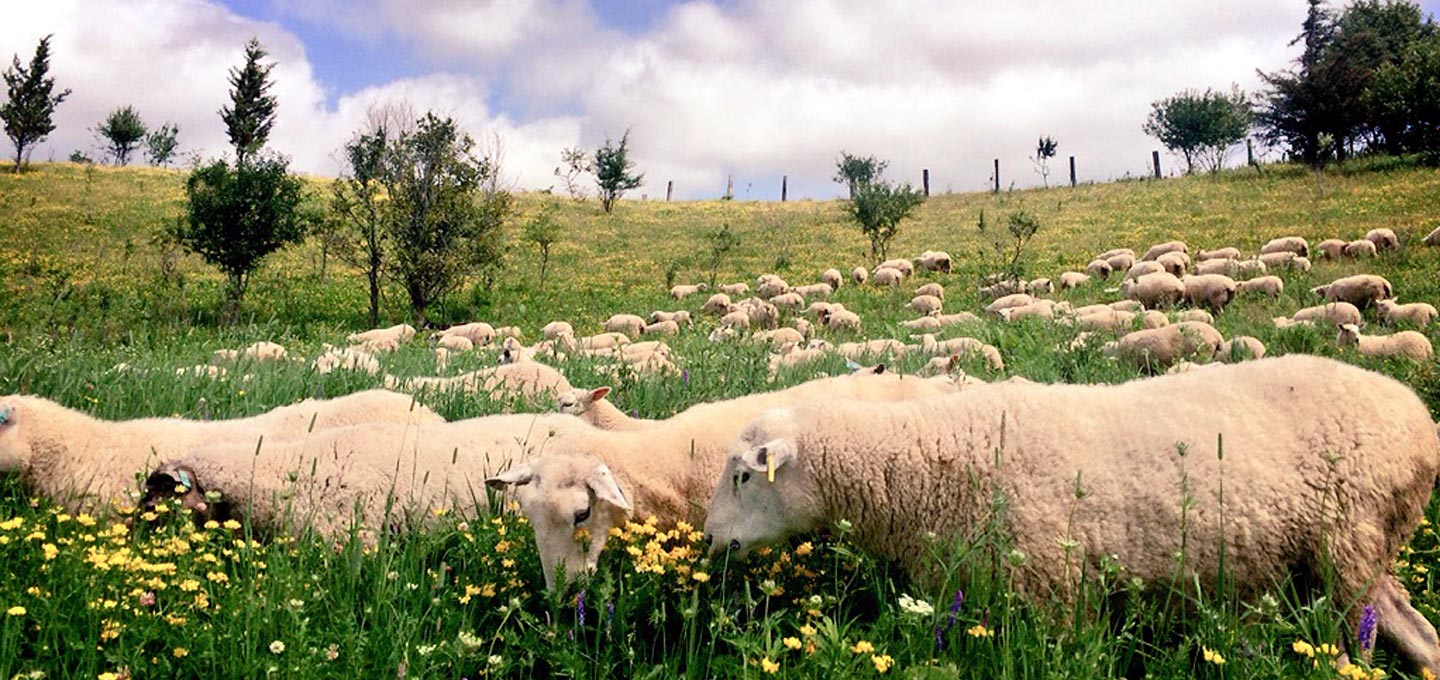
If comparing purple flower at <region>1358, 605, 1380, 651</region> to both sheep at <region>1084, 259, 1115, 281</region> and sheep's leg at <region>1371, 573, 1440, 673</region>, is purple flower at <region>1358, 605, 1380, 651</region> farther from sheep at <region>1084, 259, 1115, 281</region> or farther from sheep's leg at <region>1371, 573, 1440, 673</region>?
sheep at <region>1084, 259, 1115, 281</region>

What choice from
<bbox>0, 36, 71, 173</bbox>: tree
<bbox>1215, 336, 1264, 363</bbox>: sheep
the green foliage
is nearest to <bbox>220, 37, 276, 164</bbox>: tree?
<bbox>0, 36, 71, 173</bbox>: tree

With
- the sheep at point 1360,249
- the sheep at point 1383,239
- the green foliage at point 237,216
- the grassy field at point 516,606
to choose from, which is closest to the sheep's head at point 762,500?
the grassy field at point 516,606

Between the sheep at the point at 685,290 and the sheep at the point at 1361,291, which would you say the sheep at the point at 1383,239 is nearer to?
the sheep at the point at 1361,291

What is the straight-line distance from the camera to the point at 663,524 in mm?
4430

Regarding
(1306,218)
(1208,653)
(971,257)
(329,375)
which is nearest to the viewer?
(1208,653)

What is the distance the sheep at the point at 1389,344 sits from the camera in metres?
10.3

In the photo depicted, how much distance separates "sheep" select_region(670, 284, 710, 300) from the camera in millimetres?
28641

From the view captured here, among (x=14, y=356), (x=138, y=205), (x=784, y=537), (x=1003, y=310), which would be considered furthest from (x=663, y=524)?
(x=138, y=205)

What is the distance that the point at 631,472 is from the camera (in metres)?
4.50

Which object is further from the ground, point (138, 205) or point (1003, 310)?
point (138, 205)

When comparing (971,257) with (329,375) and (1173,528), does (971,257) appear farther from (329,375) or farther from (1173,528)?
(1173,528)

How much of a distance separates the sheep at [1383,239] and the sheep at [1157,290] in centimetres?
727

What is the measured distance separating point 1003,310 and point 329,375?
12.9 meters

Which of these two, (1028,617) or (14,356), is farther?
(14,356)
